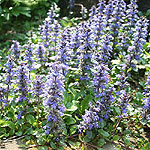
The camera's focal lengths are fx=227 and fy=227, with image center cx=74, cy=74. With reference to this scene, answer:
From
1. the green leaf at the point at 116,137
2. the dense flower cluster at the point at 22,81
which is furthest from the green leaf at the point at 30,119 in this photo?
the green leaf at the point at 116,137

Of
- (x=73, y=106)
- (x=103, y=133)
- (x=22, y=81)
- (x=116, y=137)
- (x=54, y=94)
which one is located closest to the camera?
(x=54, y=94)

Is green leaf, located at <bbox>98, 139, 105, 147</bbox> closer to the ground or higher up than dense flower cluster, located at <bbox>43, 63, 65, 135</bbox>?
closer to the ground

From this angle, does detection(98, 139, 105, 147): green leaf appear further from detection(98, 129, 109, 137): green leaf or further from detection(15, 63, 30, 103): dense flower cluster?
detection(15, 63, 30, 103): dense flower cluster

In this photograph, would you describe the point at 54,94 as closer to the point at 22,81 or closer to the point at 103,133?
the point at 22,81

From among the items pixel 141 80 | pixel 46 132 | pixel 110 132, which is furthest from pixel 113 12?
pixel 46 132

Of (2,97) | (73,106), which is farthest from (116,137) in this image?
(2,97)

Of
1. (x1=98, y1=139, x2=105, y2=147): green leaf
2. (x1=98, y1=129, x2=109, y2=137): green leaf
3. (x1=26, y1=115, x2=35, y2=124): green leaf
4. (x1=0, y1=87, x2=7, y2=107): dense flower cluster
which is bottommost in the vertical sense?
(x1=98, y1=139, x2=105, y2=147): green leaf

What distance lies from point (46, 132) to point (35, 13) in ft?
20.3

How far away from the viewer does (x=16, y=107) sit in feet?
15.5

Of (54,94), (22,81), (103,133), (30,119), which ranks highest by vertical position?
(22,81)

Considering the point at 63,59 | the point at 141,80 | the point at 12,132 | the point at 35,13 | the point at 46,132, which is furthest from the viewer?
the point at 35,13

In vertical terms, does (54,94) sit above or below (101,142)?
above

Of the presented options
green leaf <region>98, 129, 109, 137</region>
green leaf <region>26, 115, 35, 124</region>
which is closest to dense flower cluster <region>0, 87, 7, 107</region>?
green leaf <region>26, 115, 35, 124</region>

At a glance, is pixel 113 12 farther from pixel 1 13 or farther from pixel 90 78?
pixel 1 13
